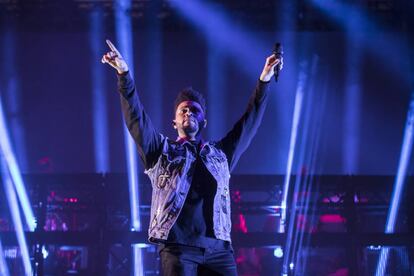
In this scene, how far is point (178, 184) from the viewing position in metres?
2.26

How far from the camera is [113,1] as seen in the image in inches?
321

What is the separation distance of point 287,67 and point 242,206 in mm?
2805

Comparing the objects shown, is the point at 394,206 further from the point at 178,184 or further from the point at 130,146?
the point at 178,184

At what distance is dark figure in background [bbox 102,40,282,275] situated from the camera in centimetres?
215

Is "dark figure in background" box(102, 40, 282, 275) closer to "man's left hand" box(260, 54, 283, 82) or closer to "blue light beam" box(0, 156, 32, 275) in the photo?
"man's left hand" box(260, 54, 283, 82)

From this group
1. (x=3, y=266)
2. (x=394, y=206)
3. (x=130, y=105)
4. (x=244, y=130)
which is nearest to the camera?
(x=130, y=105)

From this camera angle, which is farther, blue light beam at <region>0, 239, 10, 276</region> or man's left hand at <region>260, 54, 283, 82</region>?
blue light beam at <region>0, 239, 10, 276</region>

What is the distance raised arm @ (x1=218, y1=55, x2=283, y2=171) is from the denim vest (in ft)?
0.49

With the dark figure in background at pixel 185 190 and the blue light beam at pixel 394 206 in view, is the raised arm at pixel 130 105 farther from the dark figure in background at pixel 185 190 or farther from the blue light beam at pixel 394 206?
the blue light beam at pixel 394 206

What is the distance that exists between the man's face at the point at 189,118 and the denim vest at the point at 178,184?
8cm

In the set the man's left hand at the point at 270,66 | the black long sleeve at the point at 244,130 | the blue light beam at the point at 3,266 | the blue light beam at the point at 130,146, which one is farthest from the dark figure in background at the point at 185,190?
the blue light beam at the point at 3,266

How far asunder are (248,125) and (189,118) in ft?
1.23

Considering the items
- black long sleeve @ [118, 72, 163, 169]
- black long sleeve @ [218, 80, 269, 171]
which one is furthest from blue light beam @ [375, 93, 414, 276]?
black long sleeve @ [118, 72, 163, 169]

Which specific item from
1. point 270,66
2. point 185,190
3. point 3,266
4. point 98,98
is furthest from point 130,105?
point 98,98
